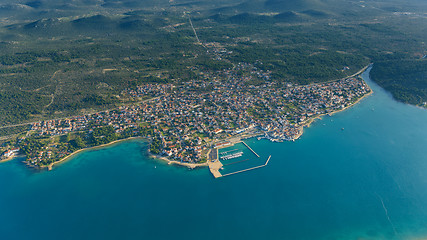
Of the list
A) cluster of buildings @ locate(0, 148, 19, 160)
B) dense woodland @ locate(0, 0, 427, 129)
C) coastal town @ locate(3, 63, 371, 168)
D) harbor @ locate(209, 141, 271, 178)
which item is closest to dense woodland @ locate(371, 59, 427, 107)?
dense woodland @ locate(0, 0, 427, 129)

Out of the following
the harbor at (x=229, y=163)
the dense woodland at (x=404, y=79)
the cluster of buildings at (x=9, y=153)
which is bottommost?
the dense woodland at (x=404, y=79)

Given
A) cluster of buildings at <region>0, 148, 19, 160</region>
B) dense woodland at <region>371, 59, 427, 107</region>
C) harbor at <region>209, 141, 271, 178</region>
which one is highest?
cluster of buildings at <region>0, 148, 19, 160</region>

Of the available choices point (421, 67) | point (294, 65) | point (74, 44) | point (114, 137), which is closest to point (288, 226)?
point (114, 137)

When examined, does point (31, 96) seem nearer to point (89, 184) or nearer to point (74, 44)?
point (89, 184)

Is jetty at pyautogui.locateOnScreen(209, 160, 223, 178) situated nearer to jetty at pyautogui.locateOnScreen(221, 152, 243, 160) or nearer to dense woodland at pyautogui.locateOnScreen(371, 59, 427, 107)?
jetty at pyautogui.locateOnScreen(221, 152, 243, 160)

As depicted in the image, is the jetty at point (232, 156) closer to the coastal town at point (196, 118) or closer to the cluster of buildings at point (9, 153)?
the coastal town at point (196, 118)

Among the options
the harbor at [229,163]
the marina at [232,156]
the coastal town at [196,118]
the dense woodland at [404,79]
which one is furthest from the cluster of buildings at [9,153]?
the dense woodland at [404,79]
